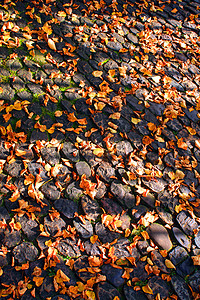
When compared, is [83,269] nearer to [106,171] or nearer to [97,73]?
[106,171]

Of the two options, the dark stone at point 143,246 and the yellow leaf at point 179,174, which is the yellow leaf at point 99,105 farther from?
the dark stone at point 143,246

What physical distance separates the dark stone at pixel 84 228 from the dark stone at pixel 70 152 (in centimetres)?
68

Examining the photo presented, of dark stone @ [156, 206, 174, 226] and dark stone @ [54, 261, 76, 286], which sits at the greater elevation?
dark stone @ [156, 206, 174, 226]

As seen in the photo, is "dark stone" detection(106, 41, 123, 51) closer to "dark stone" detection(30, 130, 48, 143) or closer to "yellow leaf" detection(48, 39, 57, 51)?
"yellow leaf" detection(48, 39, 57, 51)

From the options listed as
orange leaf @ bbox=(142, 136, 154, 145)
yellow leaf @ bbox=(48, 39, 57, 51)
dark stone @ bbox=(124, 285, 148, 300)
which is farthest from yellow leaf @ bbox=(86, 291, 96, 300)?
yellow leaf @ bbox=(48, 39, 57, 51)

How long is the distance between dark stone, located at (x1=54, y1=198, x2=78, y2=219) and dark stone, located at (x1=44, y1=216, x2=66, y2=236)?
0.08 metres

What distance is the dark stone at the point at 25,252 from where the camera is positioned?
203cm

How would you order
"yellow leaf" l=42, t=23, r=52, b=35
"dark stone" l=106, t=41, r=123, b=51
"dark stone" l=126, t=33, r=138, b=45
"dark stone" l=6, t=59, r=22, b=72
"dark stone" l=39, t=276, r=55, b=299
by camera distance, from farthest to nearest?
"dark stone" l=126, t=33, r=138, b=45, "dark stone" l=106, t=41, r=123, b=51, "yellow leaf" l=42, t=23, r=52, b=35, "dark stone" l=6, t=59, r=22, b=72, "dark stone" l=39, t=276, r=55, b=299

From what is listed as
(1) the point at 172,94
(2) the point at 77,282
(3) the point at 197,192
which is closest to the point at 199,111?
(1) the point at 172,94

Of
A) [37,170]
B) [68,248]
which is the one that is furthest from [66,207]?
[37,170]

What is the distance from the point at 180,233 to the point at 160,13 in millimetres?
4491

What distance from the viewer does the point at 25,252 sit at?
206 cm

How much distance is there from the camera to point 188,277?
2.21 m

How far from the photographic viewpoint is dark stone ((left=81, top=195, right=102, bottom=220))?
7.79ft
